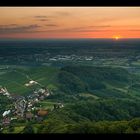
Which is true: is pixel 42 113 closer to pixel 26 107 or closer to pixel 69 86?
pixel 26 107

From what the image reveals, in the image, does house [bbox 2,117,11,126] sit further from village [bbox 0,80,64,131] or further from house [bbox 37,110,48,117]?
house [bbox 37,110,48,117]

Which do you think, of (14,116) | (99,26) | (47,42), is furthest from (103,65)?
(14,116)

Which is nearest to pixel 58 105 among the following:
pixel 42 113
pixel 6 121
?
pixel 42 113

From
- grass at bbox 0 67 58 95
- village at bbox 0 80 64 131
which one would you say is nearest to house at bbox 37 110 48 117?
village at bbox 0 80 64 131

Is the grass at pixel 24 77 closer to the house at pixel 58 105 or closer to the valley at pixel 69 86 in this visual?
the valley at pixel 69 86

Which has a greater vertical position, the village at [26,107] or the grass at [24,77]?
the grass at [24,77]

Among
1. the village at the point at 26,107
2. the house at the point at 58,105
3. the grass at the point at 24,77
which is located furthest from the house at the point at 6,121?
the house at the point at 58,105

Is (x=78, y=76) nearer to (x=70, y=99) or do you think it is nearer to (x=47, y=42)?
(x=70, y=99)
